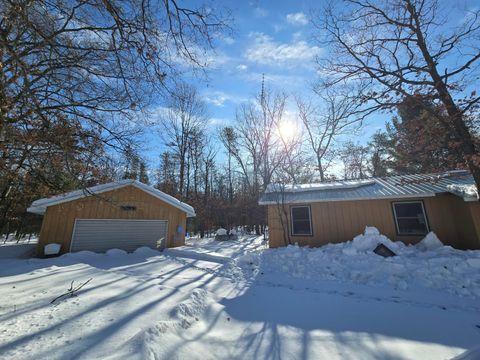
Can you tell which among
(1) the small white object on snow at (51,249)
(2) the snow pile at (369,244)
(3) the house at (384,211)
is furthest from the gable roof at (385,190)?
(1) the small white object on snow at (51,249)

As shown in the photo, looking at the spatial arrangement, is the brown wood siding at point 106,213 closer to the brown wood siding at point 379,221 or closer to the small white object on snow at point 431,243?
the brown wood siding at point 379,221

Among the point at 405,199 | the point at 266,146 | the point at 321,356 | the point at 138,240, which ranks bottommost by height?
the point at 321,356

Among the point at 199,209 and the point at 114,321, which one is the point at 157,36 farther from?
the point at 199,209

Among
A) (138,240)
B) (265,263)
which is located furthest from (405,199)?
(138,240)

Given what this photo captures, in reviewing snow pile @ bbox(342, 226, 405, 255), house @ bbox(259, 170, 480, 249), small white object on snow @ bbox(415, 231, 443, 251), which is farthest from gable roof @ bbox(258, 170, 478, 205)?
snow pile @ bbox(342, 226, 405, 255)

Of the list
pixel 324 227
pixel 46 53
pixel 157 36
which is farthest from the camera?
pixel 324 227

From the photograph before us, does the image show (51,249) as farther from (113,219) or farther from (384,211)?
(384,211)

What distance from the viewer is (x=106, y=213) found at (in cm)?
1037

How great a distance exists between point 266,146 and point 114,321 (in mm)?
18855

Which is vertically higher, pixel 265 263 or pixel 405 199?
pixel 405 199

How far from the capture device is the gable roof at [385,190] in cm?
876

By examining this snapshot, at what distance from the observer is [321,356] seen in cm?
259

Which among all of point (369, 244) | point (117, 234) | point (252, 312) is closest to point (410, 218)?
point (369, 244)

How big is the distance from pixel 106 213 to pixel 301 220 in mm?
9749
